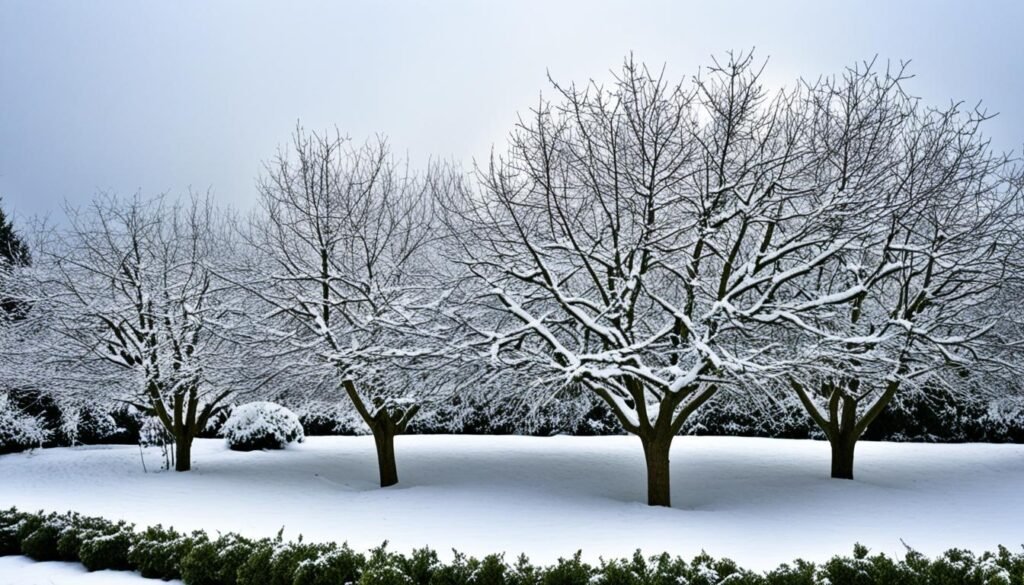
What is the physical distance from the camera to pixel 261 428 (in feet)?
52.7

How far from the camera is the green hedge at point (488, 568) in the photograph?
193 inches

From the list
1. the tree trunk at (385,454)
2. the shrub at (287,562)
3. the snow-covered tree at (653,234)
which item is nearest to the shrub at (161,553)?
the shrub at (287,562)

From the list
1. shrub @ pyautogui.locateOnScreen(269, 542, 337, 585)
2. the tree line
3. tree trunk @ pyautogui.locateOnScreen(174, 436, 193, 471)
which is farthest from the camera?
tree trunk @ pyautogui.locateOnScreen(174, 436, 193, 471)

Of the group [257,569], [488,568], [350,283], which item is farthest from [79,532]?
[350,283]

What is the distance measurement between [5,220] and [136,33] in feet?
174

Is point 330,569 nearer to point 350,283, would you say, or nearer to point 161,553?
point 161,553

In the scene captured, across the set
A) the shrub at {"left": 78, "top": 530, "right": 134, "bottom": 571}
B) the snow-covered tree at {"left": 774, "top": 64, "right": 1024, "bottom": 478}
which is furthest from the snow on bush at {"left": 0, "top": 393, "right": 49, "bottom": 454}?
the snow-covered tree at {"left": 774, "top": 64, "right": 1024, "bottom": 478}

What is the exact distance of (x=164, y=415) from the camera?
43.7ft

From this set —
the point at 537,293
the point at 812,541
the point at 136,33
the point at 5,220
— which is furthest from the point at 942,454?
the point at 136,33

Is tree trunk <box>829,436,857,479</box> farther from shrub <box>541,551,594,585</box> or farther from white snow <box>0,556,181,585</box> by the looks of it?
white snow <box>0,556,181,585</box>

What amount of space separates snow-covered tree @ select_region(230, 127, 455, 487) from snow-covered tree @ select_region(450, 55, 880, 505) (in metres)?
1.47

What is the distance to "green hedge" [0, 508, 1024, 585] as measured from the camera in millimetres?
4895

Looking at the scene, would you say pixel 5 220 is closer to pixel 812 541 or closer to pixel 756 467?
pixel 756 467

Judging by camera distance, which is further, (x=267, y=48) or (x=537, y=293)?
(x=267, y=48)
